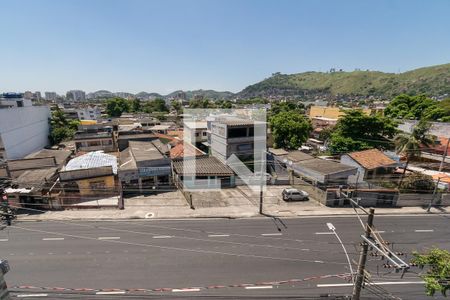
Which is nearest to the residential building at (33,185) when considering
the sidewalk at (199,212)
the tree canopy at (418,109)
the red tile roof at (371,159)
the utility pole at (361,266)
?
the sidewalk at (199,212)

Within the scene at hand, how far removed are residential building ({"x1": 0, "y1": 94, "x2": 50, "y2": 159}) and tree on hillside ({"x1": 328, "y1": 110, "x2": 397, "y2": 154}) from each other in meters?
58.1

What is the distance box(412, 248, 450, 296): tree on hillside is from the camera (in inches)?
327

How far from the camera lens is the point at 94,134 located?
156 feet

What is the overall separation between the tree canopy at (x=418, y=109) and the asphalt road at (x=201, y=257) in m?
42.4

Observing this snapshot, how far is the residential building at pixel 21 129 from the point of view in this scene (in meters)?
40.2

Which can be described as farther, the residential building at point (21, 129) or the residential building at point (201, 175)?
the residential building at point (21, 129)

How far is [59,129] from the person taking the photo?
194 feet

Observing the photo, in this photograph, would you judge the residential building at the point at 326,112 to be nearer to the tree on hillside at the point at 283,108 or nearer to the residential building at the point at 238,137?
the tree on hillside at the point at 283,108

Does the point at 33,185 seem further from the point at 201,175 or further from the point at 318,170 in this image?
the point at 318,170

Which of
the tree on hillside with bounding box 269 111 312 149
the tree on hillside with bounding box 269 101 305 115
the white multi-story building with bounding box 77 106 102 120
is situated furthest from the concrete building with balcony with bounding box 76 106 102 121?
the tree on hillside with bounding box 269 111 312 149

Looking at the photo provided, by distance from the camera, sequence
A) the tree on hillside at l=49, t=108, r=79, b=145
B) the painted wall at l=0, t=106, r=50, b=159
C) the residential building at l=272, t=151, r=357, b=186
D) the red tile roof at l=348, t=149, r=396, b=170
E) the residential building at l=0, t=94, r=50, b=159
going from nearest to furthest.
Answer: the residential building at l=272, t=151, r=357, b=186
the red tile roof at l=348, t=149, r=396, b=170
the residential building at l=0, t=94, r=50, b=159
the painted wall at l=0, t=106, r=50, b=159
the tree on hillside at l=49, t=108, r=79, b=145

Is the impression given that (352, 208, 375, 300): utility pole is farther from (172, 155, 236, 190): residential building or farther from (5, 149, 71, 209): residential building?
(5, 149, 71, 209): residential building

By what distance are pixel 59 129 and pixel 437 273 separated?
7188cm

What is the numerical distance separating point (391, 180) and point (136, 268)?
3166 cm
